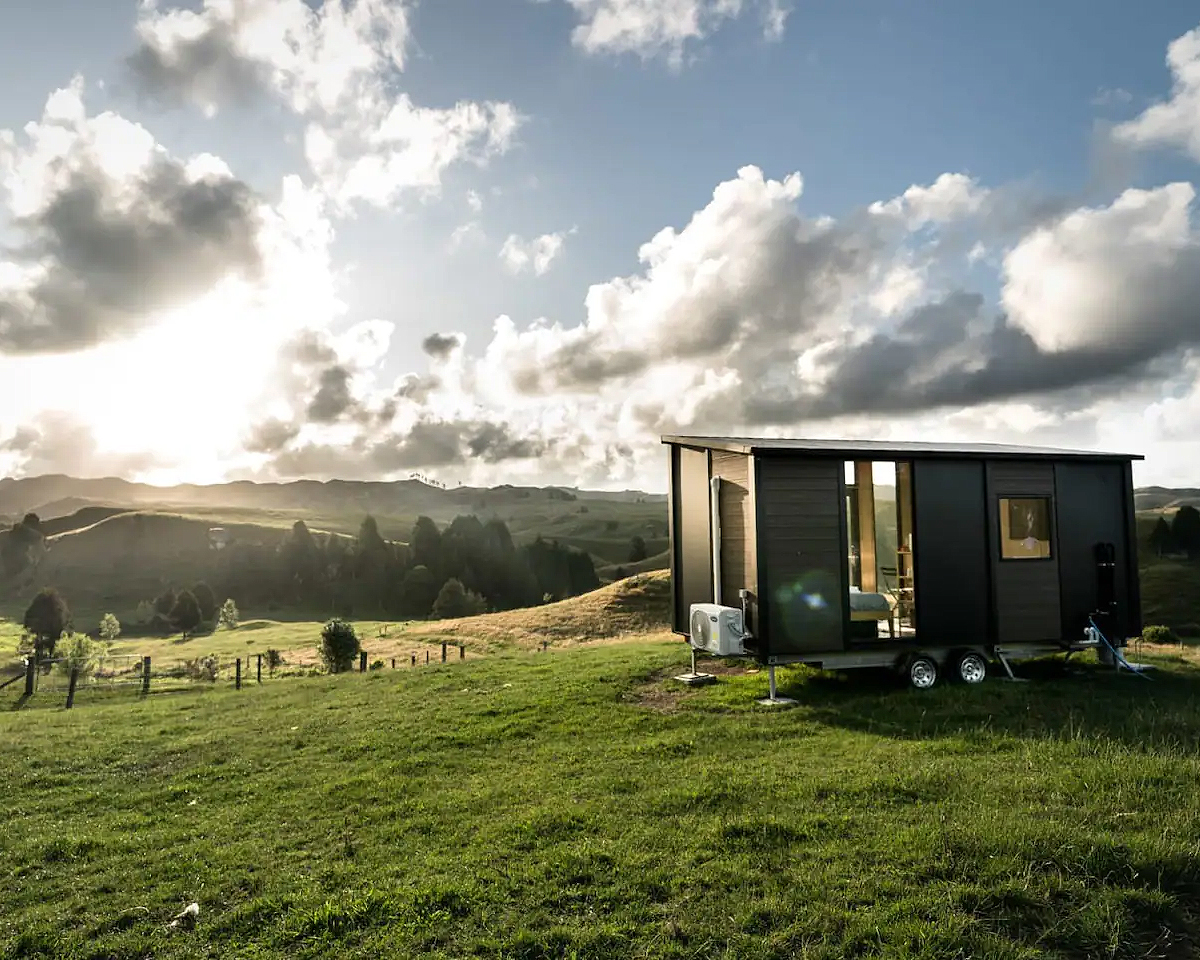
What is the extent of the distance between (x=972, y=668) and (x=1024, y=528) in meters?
3.09

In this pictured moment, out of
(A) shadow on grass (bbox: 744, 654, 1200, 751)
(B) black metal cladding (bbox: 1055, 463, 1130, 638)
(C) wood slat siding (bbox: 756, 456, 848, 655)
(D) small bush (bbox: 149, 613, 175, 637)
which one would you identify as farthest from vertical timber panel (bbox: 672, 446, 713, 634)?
(D) small bush (bbox: 149, 613, 175, 637)

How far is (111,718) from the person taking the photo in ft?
52.3

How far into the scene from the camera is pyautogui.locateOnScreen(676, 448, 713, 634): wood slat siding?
16344 millimetres

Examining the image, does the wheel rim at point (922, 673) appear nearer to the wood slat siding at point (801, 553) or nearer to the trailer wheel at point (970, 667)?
the trailer wheel at point (970, 667)

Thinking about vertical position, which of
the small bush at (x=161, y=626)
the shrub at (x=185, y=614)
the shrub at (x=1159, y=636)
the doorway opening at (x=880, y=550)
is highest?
the doorway opening at (x=880, y=550)

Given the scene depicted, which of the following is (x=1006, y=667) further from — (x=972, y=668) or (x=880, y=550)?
(x=880, y=550)

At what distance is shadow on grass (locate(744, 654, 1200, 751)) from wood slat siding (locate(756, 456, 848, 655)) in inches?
45.7

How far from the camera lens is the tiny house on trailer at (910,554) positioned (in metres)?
13.9

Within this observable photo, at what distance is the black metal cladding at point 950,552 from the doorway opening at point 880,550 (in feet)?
0.81

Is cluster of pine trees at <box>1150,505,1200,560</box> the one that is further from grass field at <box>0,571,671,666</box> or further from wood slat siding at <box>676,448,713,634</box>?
wood slat siding at <box>676,448,713,634</box>

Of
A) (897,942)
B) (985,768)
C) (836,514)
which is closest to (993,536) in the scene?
(836,514)

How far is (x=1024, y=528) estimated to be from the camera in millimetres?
15422

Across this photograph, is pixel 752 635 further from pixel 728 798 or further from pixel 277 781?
pixel 277 781

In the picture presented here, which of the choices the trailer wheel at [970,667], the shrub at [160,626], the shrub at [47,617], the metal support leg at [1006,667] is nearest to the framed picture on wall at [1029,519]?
the metal support leg at [1006,667]
